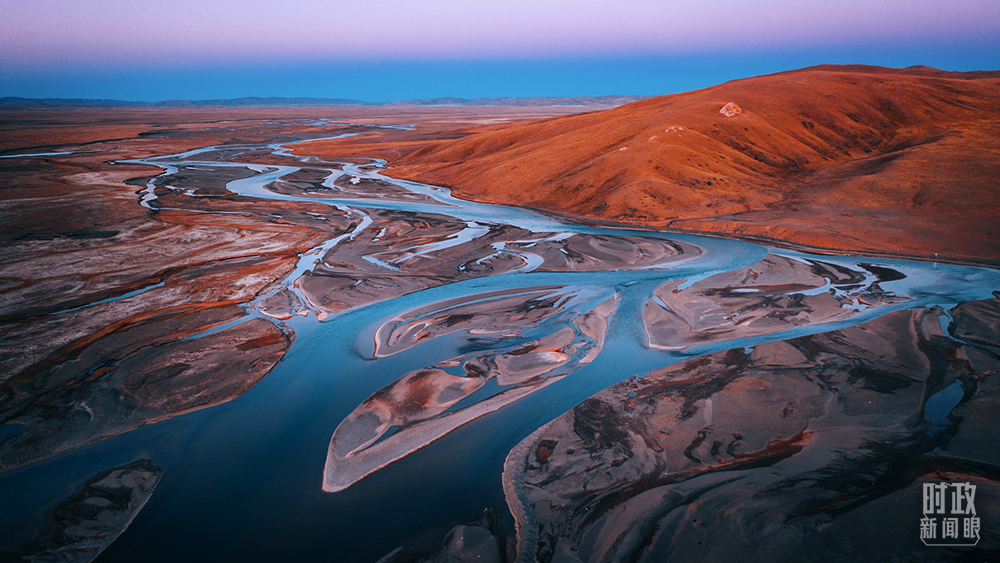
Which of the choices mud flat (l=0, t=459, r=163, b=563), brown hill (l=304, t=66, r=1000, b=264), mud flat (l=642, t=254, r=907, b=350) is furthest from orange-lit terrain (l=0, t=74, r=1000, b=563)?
brown hill (l=304, t=66, r=1000, b=264)

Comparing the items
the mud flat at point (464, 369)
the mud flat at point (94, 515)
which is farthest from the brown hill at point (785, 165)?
the mud flat at point (94, 515)

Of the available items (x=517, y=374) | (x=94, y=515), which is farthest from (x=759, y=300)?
(x=94, y=515)

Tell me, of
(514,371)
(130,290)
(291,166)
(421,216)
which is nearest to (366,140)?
(291,166)

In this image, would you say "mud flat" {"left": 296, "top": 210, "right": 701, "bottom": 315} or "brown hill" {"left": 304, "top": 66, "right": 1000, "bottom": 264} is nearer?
"mud flat" {"left": 296, "top": 210, "right": 701, "bottom": 315}

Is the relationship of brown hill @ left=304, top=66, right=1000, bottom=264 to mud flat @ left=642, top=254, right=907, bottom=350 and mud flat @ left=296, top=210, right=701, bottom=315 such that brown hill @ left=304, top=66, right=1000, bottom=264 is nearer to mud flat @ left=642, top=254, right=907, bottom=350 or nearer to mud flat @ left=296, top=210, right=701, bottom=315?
mud flat @ left=642, top=254, right=907, bottom=350

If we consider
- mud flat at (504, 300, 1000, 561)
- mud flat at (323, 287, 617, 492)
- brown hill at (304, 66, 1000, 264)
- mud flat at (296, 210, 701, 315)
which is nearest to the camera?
mud flat at (504, 300, 1000, 561)

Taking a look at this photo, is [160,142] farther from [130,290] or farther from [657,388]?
[657,388]
